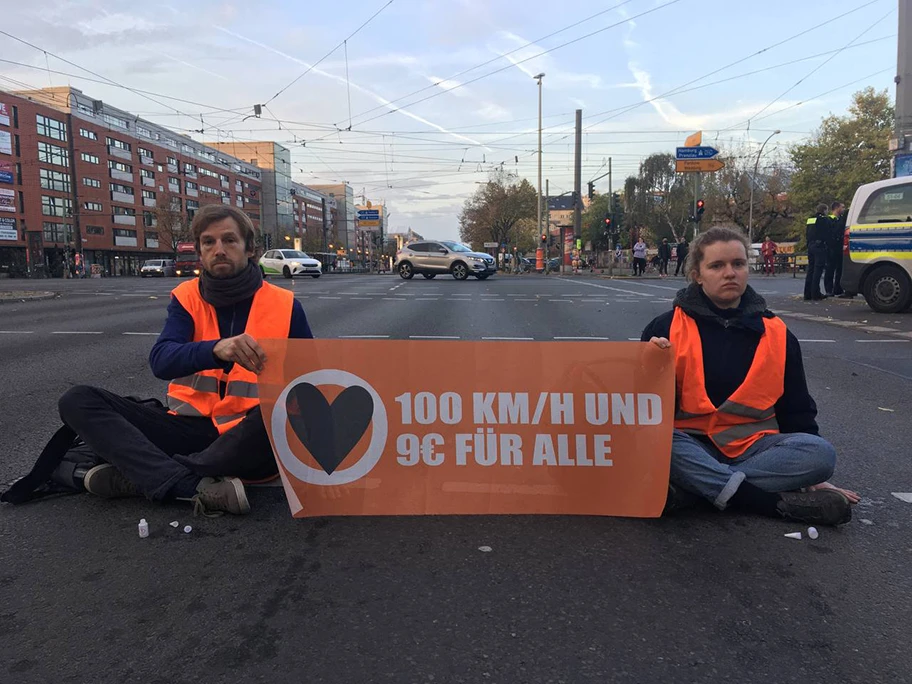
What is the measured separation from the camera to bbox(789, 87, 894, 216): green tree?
47375 millimetres

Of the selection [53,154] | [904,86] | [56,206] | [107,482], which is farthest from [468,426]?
[53,154]

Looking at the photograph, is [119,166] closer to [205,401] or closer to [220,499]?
[205,401]

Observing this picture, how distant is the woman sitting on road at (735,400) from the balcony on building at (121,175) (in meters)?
89.4

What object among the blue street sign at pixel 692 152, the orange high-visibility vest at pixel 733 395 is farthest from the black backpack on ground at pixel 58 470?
the blue street sign at pixel 692 152

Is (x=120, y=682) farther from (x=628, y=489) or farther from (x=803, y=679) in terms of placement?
(x=628, y=489)

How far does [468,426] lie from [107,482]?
1718 millimetres

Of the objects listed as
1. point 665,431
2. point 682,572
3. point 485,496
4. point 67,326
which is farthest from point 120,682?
point 67,326

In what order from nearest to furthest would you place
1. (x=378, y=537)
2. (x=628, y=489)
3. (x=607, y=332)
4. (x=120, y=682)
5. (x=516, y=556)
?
(x=120, y=682)
(x=516, y=556)
(x=378, y=537)
(x=628, y=489)
(x=607, y=332)

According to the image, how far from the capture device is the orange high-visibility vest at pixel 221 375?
9.99 ft

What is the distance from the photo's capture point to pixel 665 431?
2930mm

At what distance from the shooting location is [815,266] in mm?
14805

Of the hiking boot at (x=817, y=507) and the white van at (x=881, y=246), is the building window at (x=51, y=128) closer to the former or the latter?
the white van at (x=881, y=246)

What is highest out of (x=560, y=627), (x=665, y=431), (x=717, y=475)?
(x=665, y=431)

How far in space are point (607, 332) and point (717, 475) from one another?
6751 millimetres
